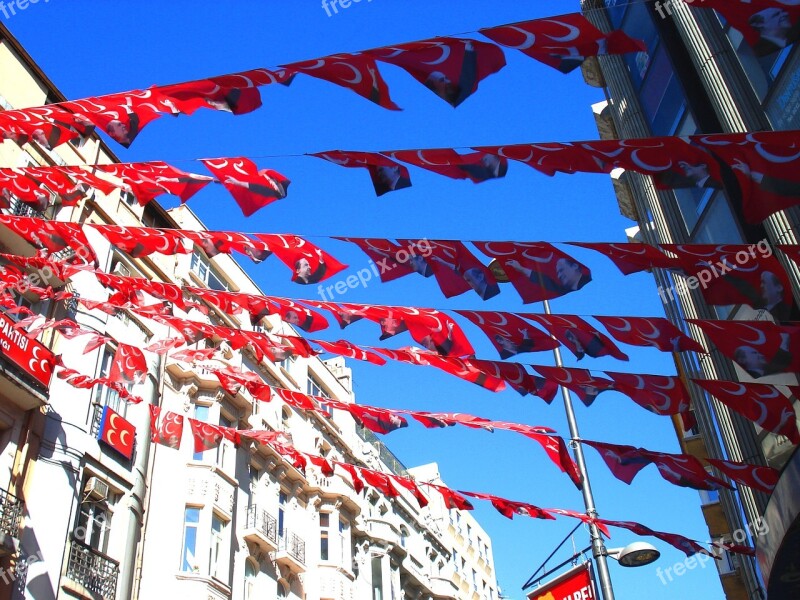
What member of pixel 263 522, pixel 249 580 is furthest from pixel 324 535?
pixel 249 580

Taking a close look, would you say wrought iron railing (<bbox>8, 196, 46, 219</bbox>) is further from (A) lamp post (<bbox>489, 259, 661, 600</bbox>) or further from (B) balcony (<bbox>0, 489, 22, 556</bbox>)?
(A) lamp post (<bbox>489, 259, 661, 600</bbox>)

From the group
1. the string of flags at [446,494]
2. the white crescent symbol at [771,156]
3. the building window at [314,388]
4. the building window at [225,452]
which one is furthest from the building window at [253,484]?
the white crescent symbol at [771,156]

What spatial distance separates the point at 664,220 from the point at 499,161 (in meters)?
9.12

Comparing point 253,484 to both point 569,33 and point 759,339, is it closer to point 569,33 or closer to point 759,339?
point 759,339

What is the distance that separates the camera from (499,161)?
805cm

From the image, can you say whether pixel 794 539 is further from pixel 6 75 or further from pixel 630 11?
pixel 6 75

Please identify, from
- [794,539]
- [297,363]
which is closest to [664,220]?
[794,539]

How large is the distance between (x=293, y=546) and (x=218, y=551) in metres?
4.97

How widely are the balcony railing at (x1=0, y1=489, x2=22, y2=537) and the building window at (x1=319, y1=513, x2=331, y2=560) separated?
49.3 ft

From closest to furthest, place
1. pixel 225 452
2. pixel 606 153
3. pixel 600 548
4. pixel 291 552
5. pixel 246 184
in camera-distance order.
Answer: pixel 606 153
pixel 246 184
pixel 600 548
pixel 225 452
pixel 291 552

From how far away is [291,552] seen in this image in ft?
84.6

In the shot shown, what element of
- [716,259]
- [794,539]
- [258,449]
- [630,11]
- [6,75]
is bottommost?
[794,539]

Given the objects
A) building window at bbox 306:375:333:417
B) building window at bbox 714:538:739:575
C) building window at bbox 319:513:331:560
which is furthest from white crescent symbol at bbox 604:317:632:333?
building window at bbox 306:375:333:417

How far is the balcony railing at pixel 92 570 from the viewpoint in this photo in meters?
16.2
